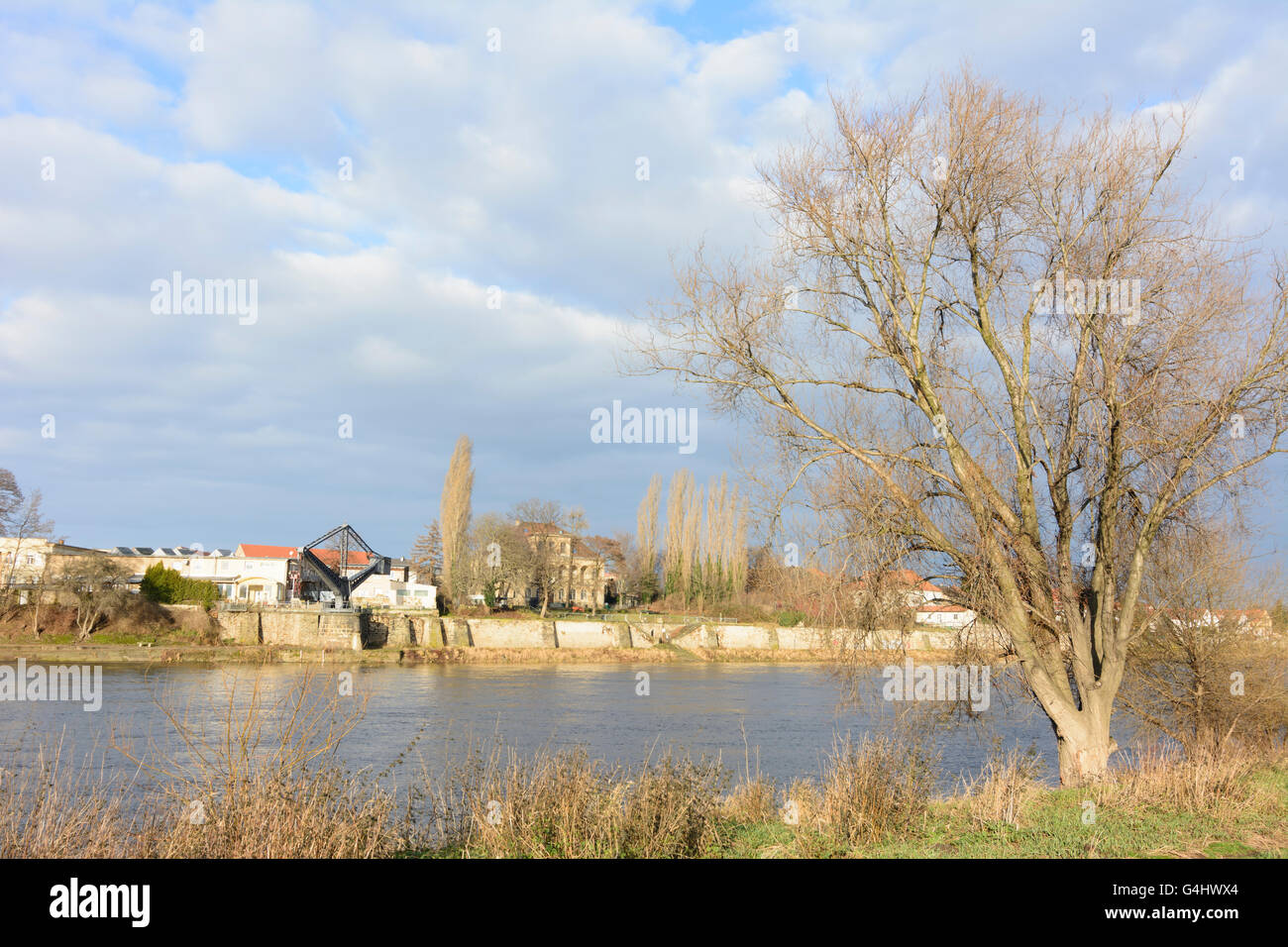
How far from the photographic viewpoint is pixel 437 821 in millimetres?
9234

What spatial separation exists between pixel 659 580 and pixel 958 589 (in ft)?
218

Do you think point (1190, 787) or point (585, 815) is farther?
point (1190, 787)

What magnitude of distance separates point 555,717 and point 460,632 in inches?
1178

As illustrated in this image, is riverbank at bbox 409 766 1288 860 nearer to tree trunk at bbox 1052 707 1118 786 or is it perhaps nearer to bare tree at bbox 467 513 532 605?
tree trunk at bbox 1052 707 1118 786

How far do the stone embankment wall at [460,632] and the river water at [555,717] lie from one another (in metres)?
5.14

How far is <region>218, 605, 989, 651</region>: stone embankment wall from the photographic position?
53.2m

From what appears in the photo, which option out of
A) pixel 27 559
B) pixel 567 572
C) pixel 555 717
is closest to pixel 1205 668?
pixel 555 717

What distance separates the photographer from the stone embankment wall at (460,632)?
2094 inches

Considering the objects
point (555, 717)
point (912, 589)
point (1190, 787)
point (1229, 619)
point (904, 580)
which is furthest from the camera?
point (555, 717)

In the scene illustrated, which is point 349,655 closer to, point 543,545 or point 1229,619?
point 543,545

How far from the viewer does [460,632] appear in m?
57.8
